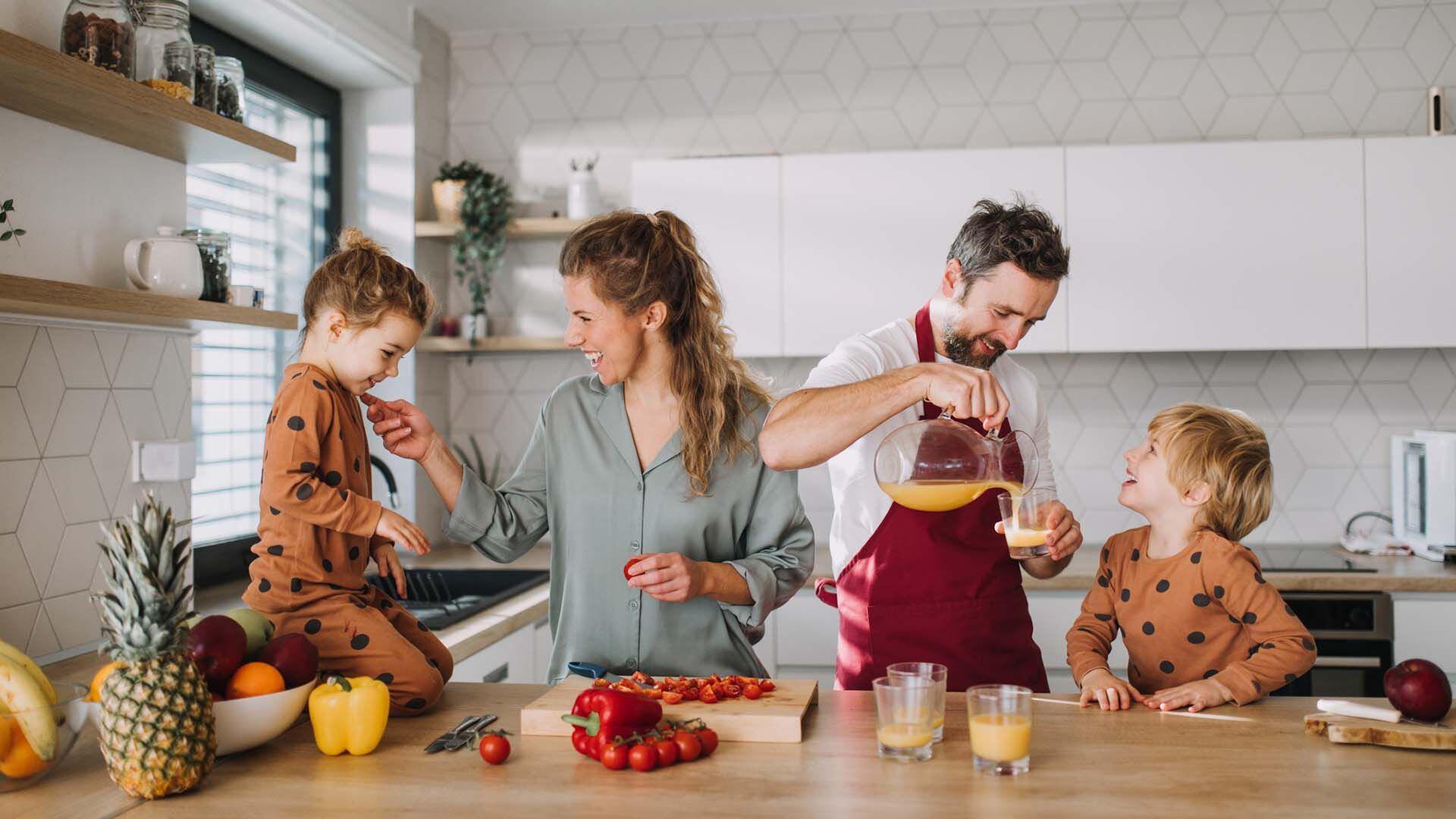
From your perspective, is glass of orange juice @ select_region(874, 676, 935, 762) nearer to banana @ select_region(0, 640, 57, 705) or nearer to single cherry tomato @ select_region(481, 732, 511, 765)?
single cherry tomato @ select_region(481, 732, 511, 765)

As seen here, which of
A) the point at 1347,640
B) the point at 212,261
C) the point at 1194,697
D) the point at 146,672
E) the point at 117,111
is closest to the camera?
the point at 146,672

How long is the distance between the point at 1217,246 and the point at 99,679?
121 inches

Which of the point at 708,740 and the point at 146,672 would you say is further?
the point at 708,740

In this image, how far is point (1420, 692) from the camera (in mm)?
1473

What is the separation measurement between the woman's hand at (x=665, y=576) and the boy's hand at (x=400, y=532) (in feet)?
0.95

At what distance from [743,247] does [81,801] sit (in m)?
2.58

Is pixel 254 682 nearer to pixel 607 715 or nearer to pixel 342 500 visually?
pixel 342 500

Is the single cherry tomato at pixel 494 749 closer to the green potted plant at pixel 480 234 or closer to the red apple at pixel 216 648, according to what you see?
the red apple at pixel 216 648

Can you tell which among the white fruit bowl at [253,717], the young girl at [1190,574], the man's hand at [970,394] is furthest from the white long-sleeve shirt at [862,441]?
the white fruit bowl at [253,717]

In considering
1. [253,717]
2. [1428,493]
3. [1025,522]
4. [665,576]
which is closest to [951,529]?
[1025,522]

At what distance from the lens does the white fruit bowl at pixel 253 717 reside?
141cm

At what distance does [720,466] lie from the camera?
1892mm

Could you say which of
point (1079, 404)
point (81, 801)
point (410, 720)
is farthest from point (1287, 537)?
point (81, 801)

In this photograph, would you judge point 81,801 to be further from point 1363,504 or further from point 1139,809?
point 1363,504
